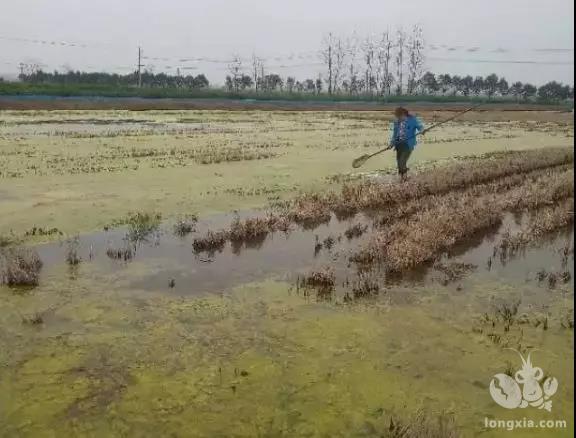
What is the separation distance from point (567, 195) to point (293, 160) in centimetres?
995

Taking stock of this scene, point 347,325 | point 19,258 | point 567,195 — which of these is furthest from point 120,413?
point 567,195

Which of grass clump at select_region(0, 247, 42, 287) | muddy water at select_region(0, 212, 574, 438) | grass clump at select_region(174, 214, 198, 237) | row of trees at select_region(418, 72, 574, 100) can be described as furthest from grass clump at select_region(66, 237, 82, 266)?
row of trees at select_region(418, 72, 574, 100)

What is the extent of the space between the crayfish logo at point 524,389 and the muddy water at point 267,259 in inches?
97.5

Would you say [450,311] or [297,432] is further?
[450,311]

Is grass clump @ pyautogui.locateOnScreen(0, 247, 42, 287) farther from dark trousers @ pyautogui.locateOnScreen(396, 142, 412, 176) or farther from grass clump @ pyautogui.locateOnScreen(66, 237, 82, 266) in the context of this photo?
dark trousers @ pyautogui.locateOnScreen(396, 142, 412, 176)

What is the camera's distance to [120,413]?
14.8ft

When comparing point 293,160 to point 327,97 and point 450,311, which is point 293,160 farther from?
point 327,97

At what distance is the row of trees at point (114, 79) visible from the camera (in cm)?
7550

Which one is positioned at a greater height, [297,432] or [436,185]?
[436,185]

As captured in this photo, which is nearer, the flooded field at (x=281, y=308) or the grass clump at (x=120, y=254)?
the flooded field at (x=281, y=308)

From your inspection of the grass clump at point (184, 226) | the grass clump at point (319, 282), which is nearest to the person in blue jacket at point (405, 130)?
the grass clump at point (184, 226)

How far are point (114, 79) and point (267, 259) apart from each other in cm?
7894

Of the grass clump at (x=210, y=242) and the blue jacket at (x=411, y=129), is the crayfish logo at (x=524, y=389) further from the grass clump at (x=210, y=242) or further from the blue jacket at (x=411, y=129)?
the blue jacket at (x=411, y=129)

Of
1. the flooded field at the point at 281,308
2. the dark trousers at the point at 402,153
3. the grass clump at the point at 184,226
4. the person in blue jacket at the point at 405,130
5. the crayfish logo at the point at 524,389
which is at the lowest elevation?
the crayfish logo at the point at 524,389
